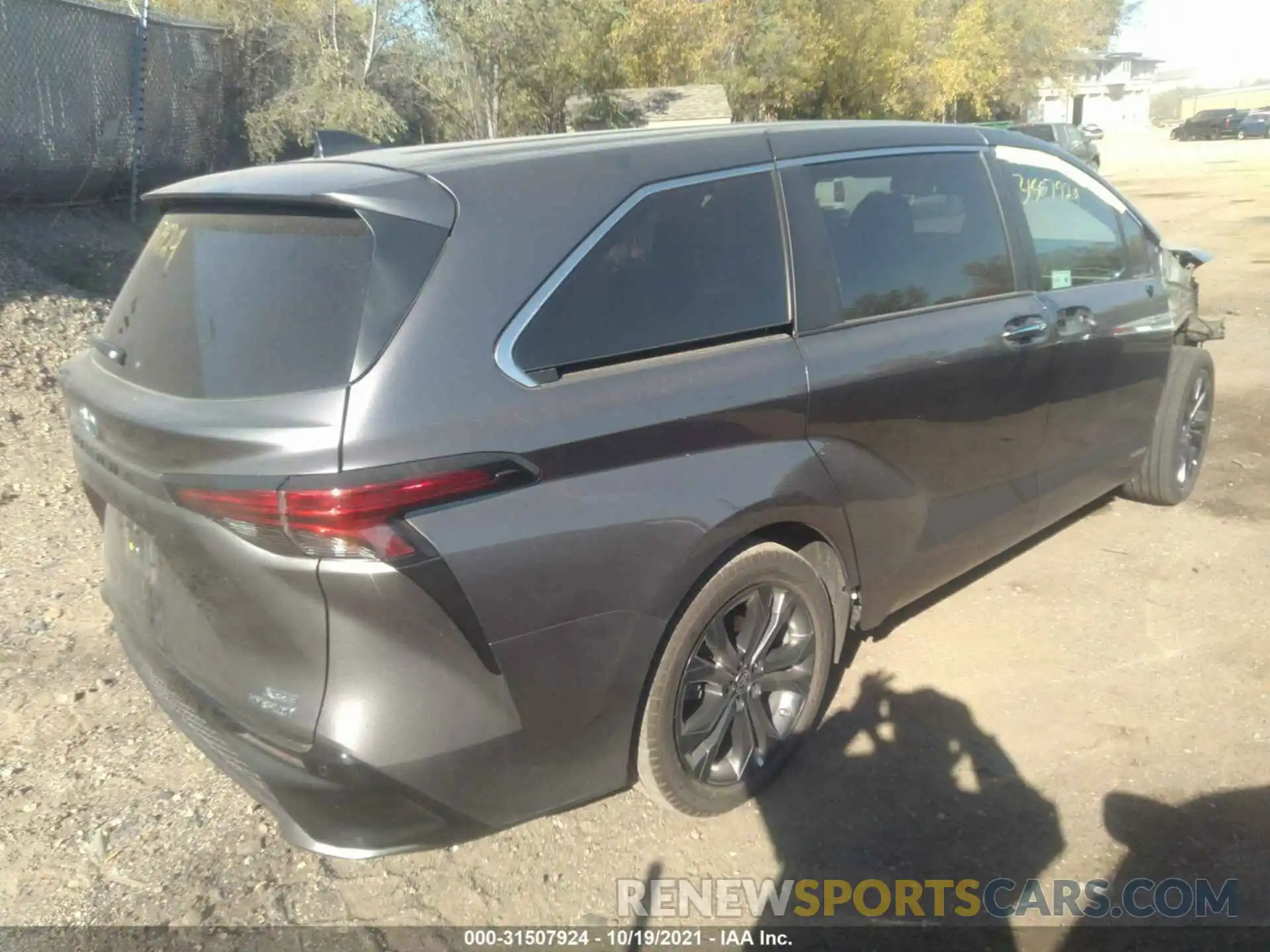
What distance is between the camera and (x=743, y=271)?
292 cm

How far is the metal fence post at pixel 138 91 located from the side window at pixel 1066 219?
8.01 m

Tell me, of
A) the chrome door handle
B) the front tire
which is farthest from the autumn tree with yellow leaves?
the front tire

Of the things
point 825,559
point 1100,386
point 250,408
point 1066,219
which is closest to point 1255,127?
point 1066,219

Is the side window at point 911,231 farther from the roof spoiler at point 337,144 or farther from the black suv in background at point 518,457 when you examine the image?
the roof spoiler at point 337,144

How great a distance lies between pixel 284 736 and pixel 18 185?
308 inches

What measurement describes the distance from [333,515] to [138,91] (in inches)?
351

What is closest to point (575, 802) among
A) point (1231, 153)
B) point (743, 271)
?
point (743, 271)

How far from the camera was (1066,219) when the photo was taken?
14.0 feet

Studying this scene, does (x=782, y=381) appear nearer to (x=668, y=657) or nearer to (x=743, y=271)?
(x=743, y=271)

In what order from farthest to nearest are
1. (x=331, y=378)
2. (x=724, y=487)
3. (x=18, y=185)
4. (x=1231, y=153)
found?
(x=1231, y=153), (x=18, y=185), (x=724, y=487), (x=331, y=378)

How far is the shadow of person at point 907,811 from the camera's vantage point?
2.80m

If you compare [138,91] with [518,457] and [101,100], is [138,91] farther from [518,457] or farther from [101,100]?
[518,457]

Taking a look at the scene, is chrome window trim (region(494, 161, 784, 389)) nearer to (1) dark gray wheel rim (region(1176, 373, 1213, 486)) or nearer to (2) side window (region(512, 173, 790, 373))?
(2) side window (region(512, 173, 790, 373))

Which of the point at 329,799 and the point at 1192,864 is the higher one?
the point at 329,799
